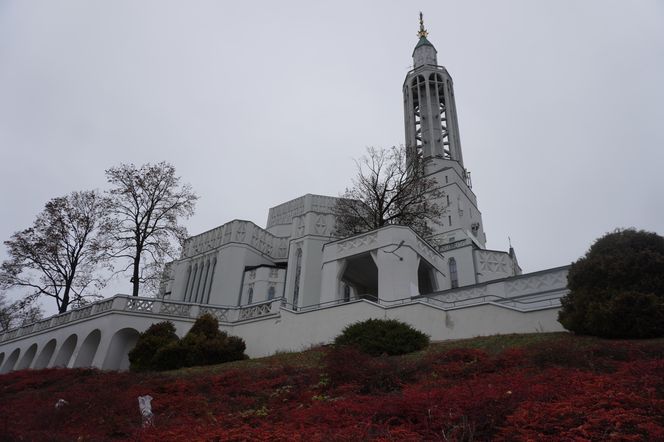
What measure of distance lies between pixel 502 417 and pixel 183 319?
790 inches

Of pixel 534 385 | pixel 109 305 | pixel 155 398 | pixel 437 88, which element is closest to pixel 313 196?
pixel 437 88

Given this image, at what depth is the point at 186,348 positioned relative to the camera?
1931cm

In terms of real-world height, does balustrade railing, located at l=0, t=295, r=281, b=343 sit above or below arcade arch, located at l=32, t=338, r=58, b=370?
above

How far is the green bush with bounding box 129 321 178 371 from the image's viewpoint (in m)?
19.6

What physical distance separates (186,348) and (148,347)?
2.05m

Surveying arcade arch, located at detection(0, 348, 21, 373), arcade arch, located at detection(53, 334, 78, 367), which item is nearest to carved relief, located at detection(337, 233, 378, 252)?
arcade arch, located at detection(53, 334, 78, 367)

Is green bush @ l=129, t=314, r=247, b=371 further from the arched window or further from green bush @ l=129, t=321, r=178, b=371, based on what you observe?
the arched window

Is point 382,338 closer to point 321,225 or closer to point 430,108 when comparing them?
point 321,225

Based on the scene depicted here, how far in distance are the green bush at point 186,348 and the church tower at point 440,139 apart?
78.0ft

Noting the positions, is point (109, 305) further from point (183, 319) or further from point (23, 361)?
point (23, 361)

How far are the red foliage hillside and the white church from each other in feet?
16.7

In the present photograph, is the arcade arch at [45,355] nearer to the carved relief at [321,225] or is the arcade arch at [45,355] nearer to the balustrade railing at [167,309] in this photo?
the balustrade railing at [167,309]

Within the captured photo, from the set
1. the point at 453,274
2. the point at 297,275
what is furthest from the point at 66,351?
the point at 453,274

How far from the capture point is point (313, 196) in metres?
44.3
